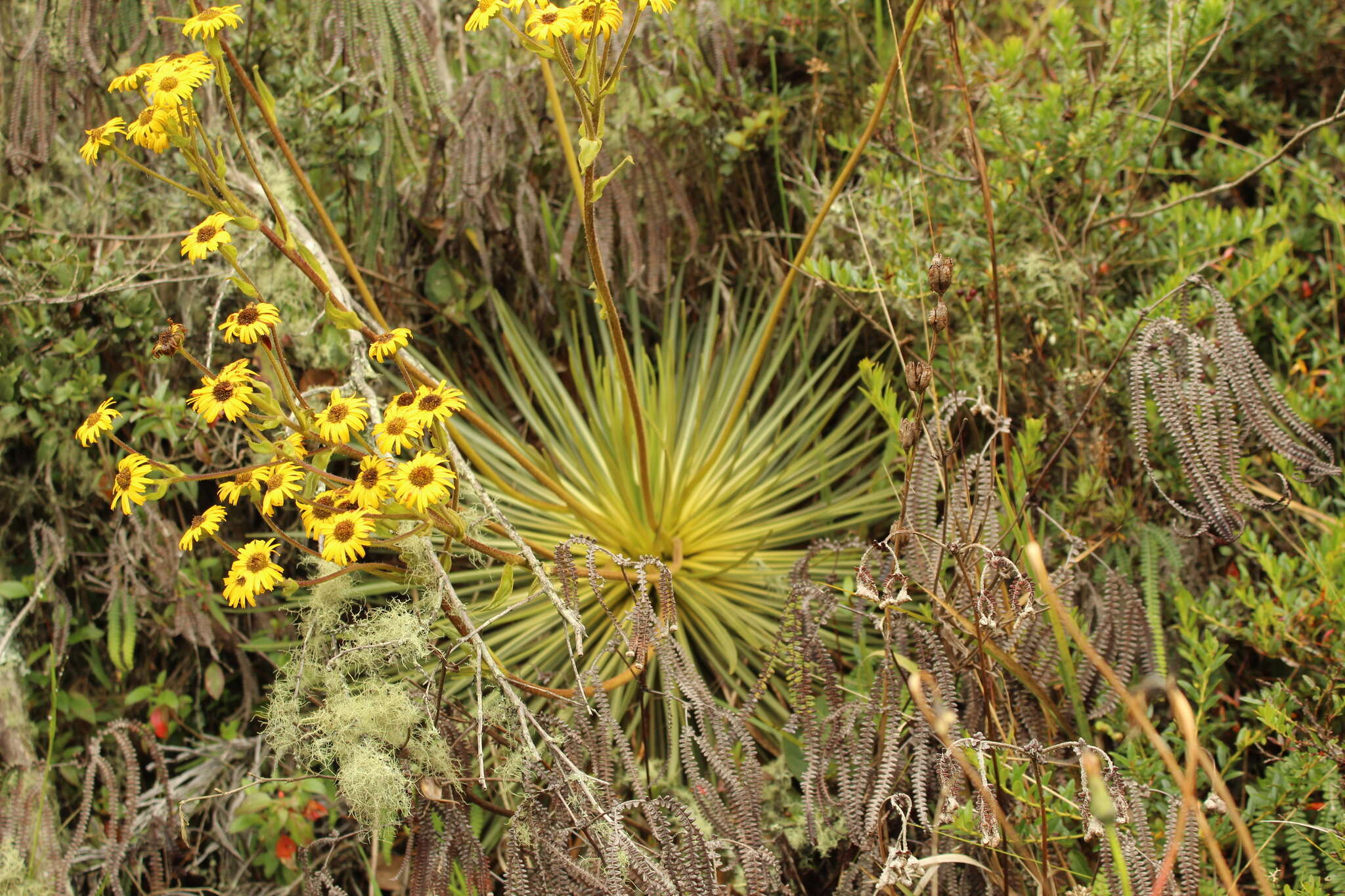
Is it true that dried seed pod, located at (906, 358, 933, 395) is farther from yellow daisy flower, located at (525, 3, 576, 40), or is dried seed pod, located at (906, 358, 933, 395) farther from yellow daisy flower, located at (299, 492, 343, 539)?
yellow daisy flower, located at (299, 492, 343, 539)

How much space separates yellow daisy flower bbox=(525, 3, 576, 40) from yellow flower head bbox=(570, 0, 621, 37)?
1cm

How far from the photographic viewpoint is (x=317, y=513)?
1.39 m

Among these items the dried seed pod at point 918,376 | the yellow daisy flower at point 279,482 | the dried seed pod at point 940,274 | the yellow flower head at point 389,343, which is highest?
the dried seed pod at point 940,274

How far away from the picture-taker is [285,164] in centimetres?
280

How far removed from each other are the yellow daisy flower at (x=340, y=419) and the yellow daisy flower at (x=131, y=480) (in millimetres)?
251

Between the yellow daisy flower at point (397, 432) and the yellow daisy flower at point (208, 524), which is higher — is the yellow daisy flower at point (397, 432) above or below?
above

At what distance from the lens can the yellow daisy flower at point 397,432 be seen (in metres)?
1.40

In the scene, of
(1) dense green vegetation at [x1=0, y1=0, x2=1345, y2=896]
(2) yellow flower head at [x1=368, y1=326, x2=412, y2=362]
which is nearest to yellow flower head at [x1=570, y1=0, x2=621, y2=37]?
(1) dense green vegetation at [x1=0, y1=0, x2=1345, y2=896]

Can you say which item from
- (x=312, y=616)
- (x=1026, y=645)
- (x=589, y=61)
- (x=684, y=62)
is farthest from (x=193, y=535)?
(x=684, y=62)

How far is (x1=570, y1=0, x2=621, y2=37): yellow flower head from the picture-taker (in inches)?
Result: 53.9

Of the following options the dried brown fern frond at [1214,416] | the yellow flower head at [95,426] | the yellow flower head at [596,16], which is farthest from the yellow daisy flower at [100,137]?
the dried brown fern frond at [1214,416]

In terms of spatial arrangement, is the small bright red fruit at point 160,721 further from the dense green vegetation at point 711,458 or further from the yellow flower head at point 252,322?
the yellow flower head at point 252,322

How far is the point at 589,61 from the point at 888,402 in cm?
82

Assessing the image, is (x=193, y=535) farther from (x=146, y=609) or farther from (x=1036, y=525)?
(x=1036, y=525)
